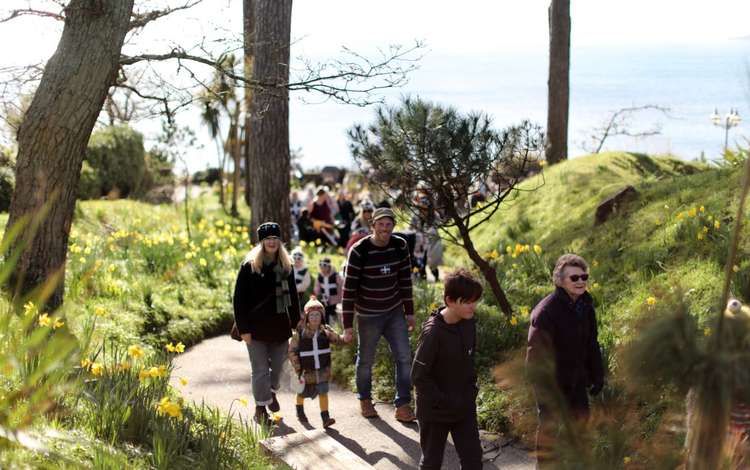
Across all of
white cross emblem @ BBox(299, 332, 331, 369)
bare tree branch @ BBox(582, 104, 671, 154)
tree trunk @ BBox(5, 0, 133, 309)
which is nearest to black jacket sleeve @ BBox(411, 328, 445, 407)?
white cross emblem @ BBox(299, 332, 331, 369)

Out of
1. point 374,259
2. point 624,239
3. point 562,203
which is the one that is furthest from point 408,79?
point 562,203

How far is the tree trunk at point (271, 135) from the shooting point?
10.9 metres

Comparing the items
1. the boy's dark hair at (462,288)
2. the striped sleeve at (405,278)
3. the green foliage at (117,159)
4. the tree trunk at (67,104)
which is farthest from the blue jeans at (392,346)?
the green foliage at (117,159)

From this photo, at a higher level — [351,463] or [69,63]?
[69,63]

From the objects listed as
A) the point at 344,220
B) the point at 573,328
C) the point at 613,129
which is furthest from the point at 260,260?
the point at 613,129

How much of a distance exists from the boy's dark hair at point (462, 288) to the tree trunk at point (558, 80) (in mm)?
10800

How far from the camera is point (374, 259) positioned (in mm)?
6801

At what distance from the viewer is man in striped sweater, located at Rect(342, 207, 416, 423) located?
679 cm

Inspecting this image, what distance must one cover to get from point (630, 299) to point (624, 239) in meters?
1.70

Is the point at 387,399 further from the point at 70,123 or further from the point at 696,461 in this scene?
the point at 696,461

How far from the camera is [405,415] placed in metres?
6.79

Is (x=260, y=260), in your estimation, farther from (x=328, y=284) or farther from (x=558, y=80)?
(x=558, y=80)

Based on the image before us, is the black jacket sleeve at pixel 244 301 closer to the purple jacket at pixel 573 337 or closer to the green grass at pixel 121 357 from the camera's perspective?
the green grass at pixel 121 357

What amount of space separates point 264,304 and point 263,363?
1.57 ft
